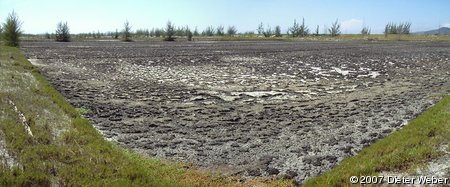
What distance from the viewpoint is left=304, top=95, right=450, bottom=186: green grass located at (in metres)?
6.22

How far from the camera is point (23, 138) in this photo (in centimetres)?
723

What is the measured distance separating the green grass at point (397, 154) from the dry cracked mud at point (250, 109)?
511 mm

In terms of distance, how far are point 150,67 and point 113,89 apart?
25.2ft

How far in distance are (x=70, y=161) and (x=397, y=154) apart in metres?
5.45

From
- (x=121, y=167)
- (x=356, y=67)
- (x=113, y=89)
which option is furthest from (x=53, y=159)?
(x=356, y=67)

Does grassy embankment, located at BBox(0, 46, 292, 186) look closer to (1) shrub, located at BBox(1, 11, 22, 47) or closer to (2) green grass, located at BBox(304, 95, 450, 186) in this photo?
(2) green grass, located at BBox(304, 95, 450, 186)

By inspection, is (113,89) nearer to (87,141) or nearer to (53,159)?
(87,141)

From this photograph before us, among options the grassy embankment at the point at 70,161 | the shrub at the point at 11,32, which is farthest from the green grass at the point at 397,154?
the shrub at the point at 11,32

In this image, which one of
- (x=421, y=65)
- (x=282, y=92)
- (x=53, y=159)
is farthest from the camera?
(x=421, y=65)

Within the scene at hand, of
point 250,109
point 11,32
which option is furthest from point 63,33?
point 250,109

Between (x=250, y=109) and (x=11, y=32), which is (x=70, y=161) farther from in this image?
(x=11, y=32)

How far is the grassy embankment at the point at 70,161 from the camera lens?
5.73 meters

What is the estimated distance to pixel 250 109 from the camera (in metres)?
12.2

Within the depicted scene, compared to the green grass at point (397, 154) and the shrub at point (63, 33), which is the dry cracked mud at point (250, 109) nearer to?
the green grass at point (397, 154)
